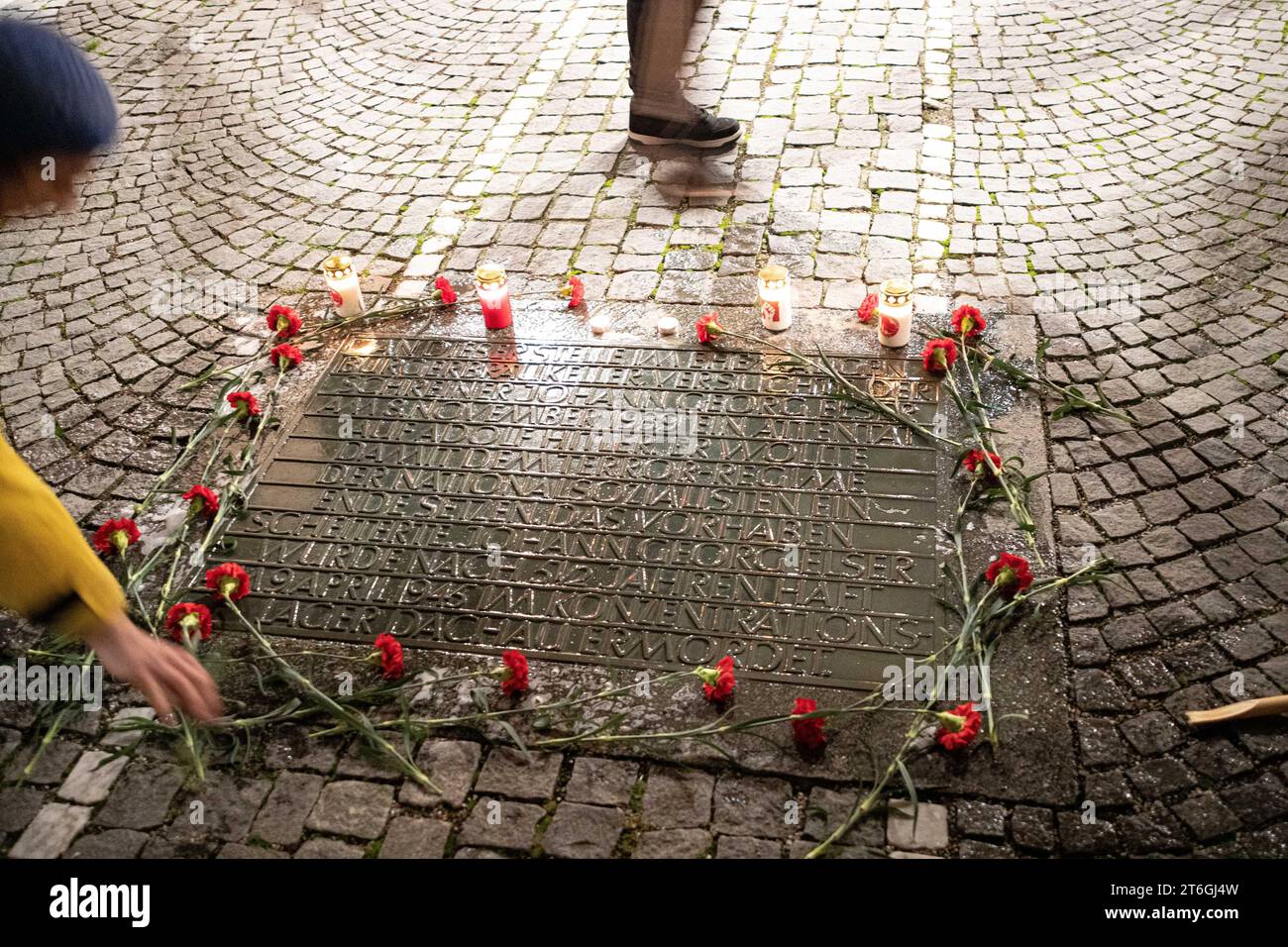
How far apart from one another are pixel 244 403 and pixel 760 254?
2757 mm

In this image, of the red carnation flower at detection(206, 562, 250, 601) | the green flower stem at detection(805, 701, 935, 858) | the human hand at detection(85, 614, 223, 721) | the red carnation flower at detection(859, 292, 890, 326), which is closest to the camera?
the human hand at detection(85, 614, 223, 721)

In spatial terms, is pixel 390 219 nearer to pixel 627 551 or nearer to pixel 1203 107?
pixel 627 551

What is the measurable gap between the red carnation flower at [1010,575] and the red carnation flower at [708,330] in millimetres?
1783

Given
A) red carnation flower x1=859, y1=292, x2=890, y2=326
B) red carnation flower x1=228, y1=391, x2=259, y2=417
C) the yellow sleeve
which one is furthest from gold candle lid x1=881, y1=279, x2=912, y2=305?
the yellow sleeve

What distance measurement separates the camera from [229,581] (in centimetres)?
349

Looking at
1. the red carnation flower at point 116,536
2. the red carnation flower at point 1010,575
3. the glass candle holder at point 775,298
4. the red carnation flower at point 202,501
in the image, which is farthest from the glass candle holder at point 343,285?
the red carnation flower at point 1010,575

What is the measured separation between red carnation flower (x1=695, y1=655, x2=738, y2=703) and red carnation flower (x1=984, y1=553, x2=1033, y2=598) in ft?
3.29

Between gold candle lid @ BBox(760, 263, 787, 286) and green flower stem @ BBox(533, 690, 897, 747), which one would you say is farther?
gold candle lid @ BBox(760, 263, 787, 286)

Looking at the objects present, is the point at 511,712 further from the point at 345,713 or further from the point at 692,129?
the point at 692,129

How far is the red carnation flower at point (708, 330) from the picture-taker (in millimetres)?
4465

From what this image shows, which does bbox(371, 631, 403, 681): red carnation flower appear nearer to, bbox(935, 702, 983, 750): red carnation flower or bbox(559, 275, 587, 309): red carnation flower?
bbox(935, 702, 983, 750): red carnation flower

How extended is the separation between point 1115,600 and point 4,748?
3.97 meters

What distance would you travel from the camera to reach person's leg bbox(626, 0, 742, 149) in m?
5.50
